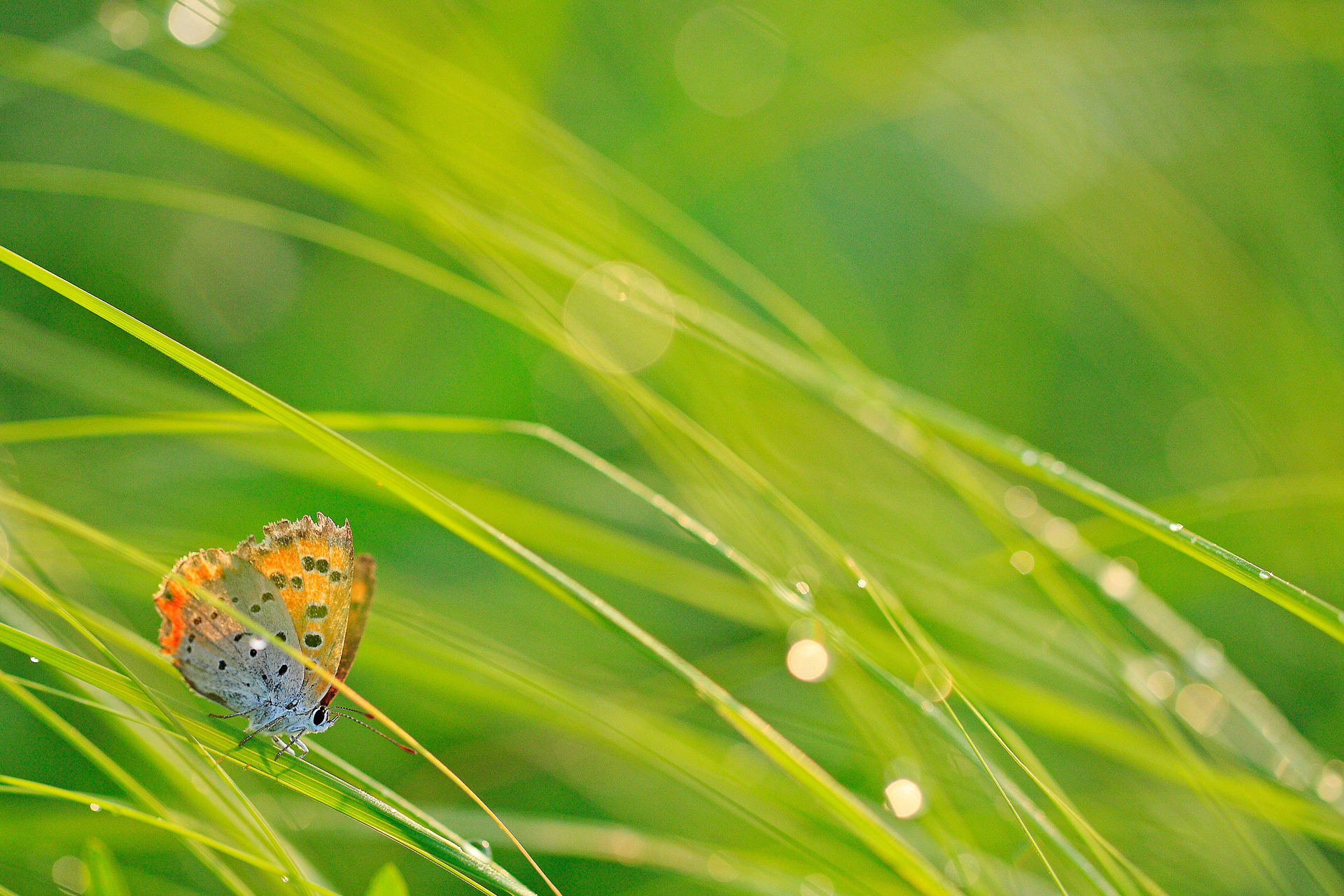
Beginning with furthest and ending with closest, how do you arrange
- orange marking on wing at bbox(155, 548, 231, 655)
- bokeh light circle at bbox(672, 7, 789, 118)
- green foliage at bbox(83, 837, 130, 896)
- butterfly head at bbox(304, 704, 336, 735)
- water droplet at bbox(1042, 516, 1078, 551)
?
bokeh light circle at bbox(672, 7, 789, 118) → water droplet at bbox(1042, 516, 1078, 551) → butterfly head at bbox(304, 704, 336, 735) → orange marking on wing at bbox(155, 548, 231, 655) → green foliage at bbox(83, 837, 130, 896)

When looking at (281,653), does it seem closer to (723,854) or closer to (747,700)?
(723,854)

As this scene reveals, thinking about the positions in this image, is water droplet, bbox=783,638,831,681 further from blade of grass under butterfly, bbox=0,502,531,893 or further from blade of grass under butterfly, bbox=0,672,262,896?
blade of grass under butterfly, bbox=0,672,262,896

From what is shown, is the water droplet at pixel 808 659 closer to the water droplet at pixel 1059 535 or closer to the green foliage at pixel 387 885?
the water droplet at pixel 1059 535

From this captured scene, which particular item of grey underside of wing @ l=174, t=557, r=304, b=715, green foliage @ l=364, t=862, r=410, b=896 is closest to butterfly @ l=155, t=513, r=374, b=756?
grey underside of wing @ l=174, t=557, r=304, b=715

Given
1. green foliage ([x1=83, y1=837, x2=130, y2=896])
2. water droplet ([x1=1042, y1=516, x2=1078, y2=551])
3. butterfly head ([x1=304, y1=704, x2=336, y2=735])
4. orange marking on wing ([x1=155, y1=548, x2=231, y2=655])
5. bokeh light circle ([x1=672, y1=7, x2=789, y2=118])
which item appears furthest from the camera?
bokeh light circle ([x1=672, y1=7, x2=789, y2=118])

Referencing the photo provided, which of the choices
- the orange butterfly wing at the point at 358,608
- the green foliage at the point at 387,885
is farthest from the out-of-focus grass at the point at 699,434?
the orange butterfly wing at the point at 358,608

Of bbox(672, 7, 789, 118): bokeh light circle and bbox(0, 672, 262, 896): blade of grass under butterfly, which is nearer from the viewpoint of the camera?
bbox(0, 672, 262, 896): blade of grass under butterfly

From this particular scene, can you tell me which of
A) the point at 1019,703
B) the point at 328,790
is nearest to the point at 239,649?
the point at 328,790
